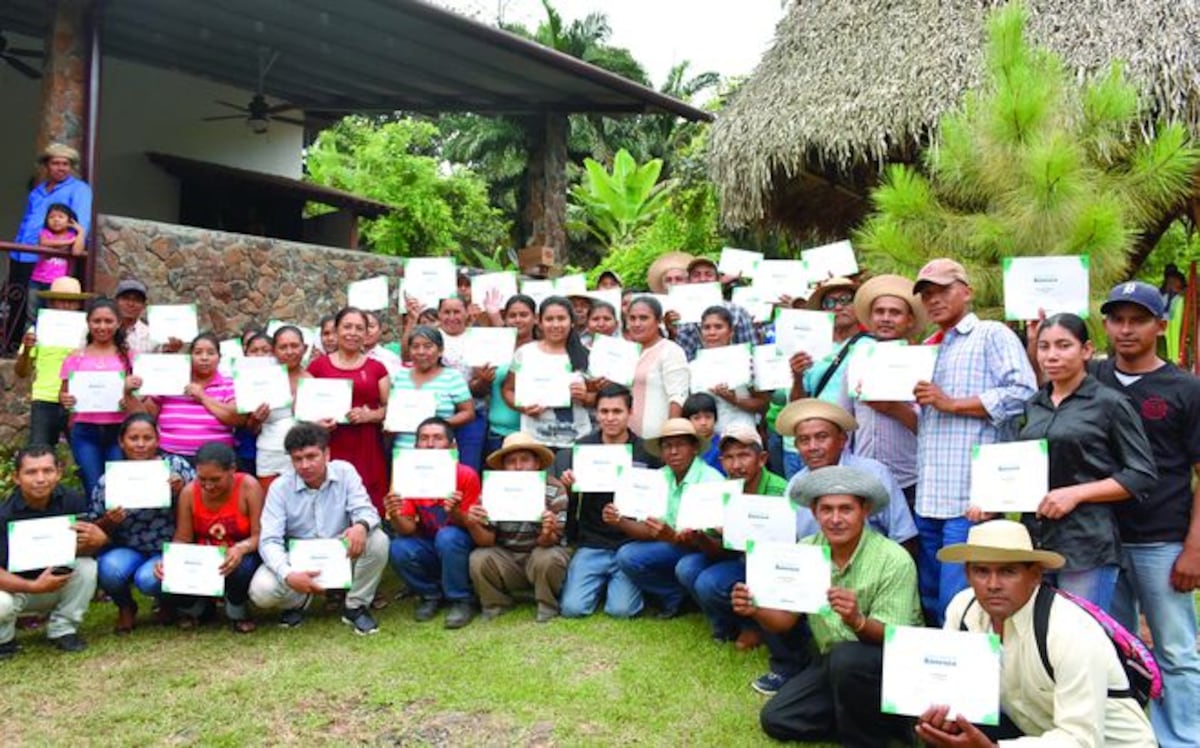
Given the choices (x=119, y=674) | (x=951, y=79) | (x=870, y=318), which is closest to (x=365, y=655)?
(x=119, y=674)

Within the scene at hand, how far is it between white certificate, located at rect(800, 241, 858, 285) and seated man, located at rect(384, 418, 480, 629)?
2702 millimetres

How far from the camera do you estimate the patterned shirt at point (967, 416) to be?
393 centimetres

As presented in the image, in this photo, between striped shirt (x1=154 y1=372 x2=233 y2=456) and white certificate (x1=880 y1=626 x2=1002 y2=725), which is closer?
white certificate (x1=880 y1=626 x2=1002 y2=725)

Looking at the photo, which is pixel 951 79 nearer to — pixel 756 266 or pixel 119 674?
pixel 756 266

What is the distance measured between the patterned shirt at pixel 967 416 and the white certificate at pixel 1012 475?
0.35 meters

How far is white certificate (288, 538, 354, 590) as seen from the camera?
486 cm

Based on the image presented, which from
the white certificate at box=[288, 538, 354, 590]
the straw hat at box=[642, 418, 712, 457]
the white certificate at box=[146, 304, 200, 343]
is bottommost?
the white certificate at box=[288, 538, 354, 590]

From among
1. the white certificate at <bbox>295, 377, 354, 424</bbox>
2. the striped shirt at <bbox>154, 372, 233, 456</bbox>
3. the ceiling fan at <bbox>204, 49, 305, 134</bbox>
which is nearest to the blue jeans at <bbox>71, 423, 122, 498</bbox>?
the striped shirt at <bbox>154, 372, 233, 456</bbox>

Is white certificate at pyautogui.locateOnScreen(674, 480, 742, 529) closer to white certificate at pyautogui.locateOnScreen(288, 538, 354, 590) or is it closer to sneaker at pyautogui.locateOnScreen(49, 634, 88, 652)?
white certificate at pyautogui.locateOnScreen(288, 538, 354, 590)

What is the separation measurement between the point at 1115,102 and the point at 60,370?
6077 mm

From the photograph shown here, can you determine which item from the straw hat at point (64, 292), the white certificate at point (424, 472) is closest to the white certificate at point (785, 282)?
the white certificate at point (424, 472)

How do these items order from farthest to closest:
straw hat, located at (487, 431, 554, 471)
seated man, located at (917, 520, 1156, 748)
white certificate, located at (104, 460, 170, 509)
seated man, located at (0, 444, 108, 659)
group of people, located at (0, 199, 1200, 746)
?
straw hat, located at (487, 431, 554, 471)
white certificate, located at (104, 460, 170, 509)
seated man, located at (0, 444, 108, 659)
group of people, located at (0, 199, 1200, 746)
seated man, located at (917, 520, 1156, 748)

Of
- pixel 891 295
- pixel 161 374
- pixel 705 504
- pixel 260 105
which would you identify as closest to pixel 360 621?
pixel 161 374

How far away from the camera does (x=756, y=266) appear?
676 cm
